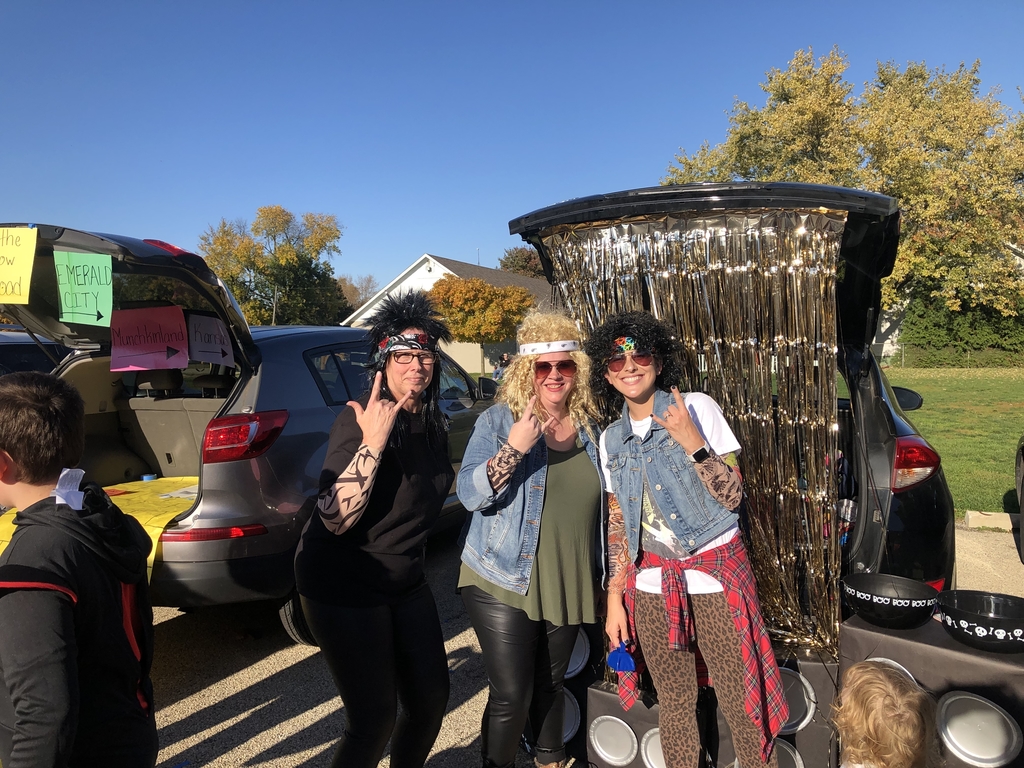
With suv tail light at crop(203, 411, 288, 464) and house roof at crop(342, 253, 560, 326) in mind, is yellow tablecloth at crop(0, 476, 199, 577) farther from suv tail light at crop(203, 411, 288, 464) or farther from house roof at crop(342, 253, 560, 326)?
house roof at crop(342, 253, 560, 326)

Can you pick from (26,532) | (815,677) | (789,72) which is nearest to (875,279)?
(815,677)

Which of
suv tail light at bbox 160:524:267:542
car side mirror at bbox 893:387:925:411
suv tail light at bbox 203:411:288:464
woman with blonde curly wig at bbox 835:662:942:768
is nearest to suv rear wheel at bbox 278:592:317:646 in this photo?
suv tail light at bbox 160:524:267:542

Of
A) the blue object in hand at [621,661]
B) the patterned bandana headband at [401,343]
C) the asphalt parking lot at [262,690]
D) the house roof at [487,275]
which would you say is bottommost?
the asphalt parking lot at [262,690]

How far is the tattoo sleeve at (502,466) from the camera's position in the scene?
7.18 feet

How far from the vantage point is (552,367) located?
2471mm

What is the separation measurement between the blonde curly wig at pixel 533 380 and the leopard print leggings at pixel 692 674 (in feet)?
2.22

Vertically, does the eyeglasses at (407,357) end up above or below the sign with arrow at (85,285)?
below

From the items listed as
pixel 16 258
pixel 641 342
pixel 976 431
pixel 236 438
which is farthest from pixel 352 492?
pixel 976 431

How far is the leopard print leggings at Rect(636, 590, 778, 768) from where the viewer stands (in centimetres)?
221

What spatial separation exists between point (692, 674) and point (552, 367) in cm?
117

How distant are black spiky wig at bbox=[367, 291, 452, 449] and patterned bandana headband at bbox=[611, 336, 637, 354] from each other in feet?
2.12

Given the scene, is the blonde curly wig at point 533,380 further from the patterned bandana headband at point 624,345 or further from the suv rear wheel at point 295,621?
the suv rear wheel at point 295,621

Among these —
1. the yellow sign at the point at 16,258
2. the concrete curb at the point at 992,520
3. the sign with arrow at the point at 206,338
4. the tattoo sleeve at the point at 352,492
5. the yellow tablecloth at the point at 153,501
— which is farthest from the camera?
the concrete curb at the point at 992,520

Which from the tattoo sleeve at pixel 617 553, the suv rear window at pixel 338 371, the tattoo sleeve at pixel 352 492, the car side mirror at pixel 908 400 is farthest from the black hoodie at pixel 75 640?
the car side mirror at pixel 908 400
